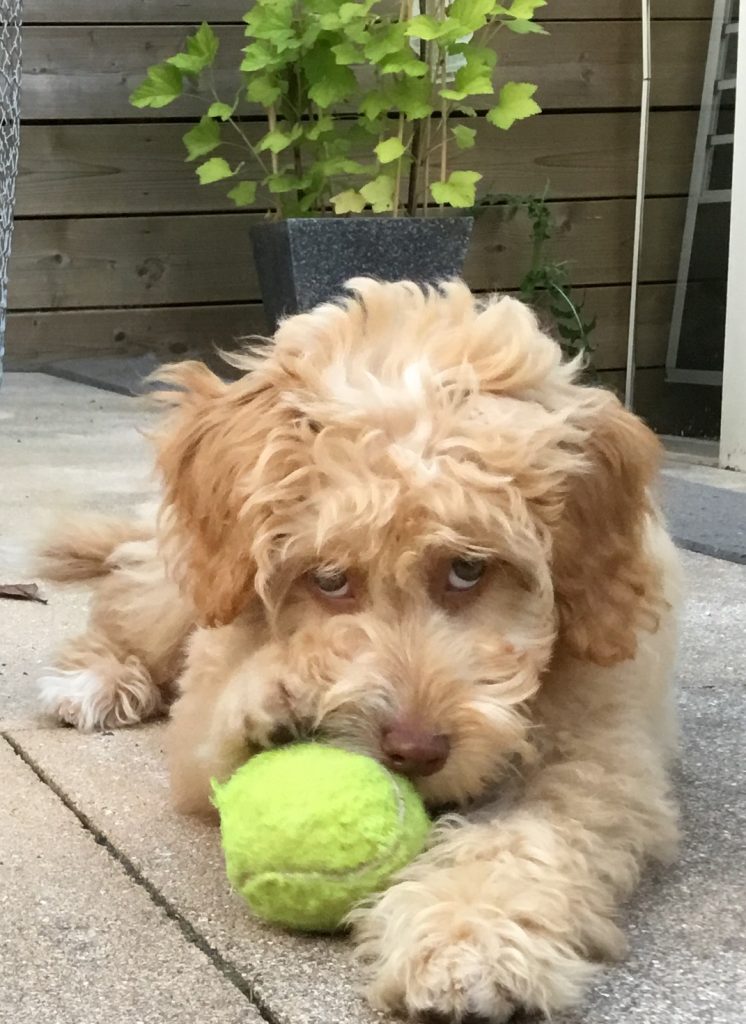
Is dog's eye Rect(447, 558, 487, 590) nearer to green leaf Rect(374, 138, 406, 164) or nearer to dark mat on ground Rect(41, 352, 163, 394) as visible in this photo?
green leaf Rect(374, 138, 406, 164)

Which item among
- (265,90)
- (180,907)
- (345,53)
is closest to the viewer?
(180,907)

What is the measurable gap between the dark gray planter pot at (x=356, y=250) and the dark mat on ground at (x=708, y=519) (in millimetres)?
1248

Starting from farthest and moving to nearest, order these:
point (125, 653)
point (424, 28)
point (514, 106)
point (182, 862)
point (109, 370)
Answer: point (109, 370), point (514, 106), point (424, 28), point (125, 653), point (182, 862)

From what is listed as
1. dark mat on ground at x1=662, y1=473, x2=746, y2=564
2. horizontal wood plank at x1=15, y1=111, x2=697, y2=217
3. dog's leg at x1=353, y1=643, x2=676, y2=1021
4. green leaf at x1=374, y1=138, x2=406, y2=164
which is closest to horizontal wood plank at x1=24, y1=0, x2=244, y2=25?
horizontal wood plank at x1=15, y1=111, x2=697, y2=217

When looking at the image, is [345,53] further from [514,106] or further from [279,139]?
[514,106]

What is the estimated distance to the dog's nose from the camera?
1235 millimetres

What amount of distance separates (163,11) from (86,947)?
5.20m

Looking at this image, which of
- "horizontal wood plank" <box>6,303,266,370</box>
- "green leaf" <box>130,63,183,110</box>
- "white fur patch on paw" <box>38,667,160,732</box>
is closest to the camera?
"white fur patch on paw" <box>38,667,160,732</box>

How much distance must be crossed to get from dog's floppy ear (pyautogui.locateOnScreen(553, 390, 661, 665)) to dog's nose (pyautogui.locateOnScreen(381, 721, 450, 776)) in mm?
247

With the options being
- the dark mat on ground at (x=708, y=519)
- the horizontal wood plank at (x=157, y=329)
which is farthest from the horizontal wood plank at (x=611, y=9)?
the dark mat on ground at (x=708, y=519)

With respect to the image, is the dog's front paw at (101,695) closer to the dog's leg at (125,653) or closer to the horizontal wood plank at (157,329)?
the dog's leg at (125,653)

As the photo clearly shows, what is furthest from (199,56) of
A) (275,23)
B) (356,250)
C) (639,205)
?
(639,205)

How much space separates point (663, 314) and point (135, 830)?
16.8ft

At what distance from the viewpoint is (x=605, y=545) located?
1.44 meters
